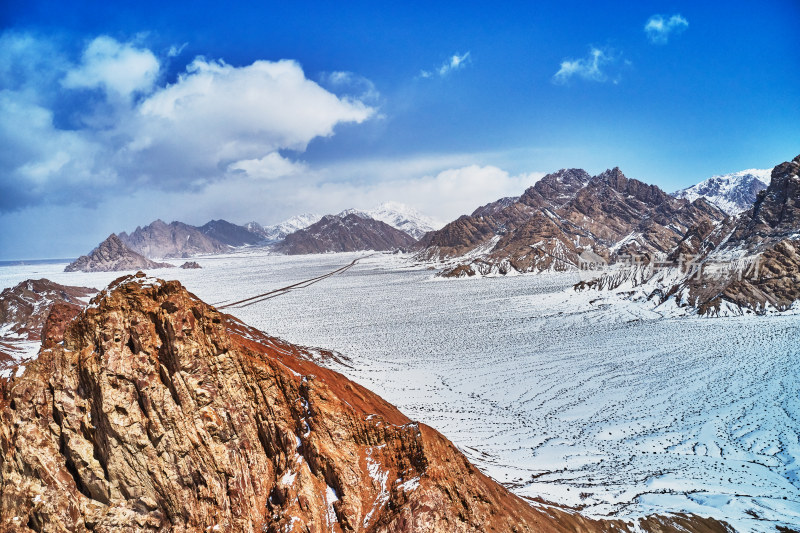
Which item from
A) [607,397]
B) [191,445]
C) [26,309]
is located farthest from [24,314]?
[607,397]

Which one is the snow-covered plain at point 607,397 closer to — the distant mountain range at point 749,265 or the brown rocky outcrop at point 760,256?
the distant mountain range at point 749,265

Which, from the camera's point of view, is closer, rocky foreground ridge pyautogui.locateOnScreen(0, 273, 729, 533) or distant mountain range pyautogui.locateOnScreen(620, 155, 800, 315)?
rocky foreground ridge pyautogui.locateOnScreen(0, 273, 729, 533)

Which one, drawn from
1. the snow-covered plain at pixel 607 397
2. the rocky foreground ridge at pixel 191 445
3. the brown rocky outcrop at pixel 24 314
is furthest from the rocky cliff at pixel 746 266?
the brown rocky outcrop at pixel 24 314

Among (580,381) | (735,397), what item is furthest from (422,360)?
(735,397)

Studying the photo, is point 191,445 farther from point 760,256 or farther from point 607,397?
point 760,256

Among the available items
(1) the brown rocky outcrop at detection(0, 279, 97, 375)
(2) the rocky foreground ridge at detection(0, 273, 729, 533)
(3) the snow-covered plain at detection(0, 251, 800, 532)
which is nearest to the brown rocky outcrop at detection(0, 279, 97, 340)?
(1) the brown rocky outcrop at detection(0, 279, 97, 375)

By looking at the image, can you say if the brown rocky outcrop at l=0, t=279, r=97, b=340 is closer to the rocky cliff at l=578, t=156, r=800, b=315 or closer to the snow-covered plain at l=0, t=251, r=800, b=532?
the snow-covered plain at l=0, t=251, r=800, b=532

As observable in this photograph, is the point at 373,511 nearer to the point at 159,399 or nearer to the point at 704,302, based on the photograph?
the point at 159,399
